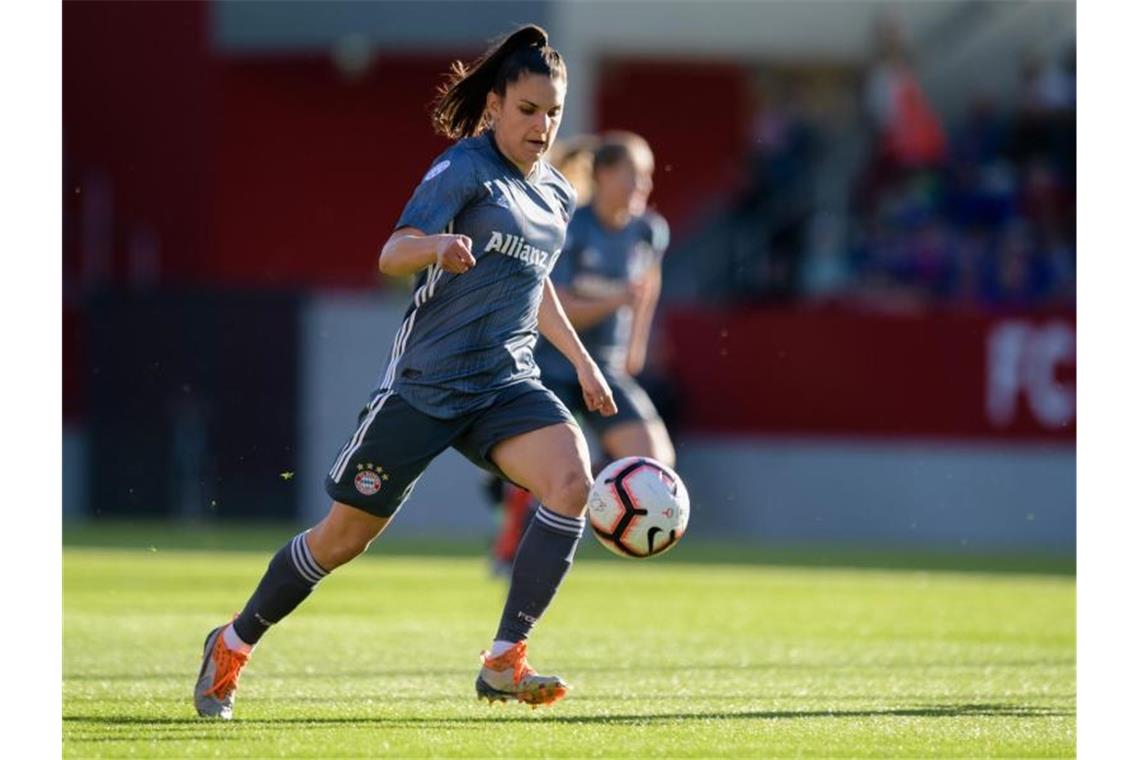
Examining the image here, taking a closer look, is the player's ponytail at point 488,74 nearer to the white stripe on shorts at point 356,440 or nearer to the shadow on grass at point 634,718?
the white stripe on shorts at point 356,440

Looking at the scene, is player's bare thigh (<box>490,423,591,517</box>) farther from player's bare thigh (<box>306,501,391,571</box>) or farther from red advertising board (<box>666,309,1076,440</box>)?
red advertising board (<box>666,309,1076,440</box>)

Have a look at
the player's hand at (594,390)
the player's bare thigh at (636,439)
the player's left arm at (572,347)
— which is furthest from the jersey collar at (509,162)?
the player's bare thigh at (636,439)

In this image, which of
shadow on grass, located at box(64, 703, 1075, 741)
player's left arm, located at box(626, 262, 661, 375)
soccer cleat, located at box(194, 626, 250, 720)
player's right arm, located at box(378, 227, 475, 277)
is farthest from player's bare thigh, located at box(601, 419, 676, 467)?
player's right arm, located at box(378, 227, 475, 277)

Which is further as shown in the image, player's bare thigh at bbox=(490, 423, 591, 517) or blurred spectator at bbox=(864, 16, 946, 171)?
blurred spectator at bbox=(864, 16, 946, 171)

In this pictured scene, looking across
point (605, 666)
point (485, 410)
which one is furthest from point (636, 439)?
point (485, 410)

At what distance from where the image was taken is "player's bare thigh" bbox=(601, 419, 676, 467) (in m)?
10.6

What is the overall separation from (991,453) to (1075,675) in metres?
10.8

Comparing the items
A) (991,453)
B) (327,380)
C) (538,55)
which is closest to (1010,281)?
(991,453)

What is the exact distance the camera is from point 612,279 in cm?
1112

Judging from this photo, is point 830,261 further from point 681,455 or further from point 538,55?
A: point 538,55

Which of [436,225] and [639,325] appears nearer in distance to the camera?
[436,225]

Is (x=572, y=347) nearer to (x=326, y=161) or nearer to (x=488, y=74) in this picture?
(x=488, y=74)

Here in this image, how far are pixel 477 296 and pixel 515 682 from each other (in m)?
1.19

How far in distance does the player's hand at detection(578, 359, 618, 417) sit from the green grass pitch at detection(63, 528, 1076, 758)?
96 cm
